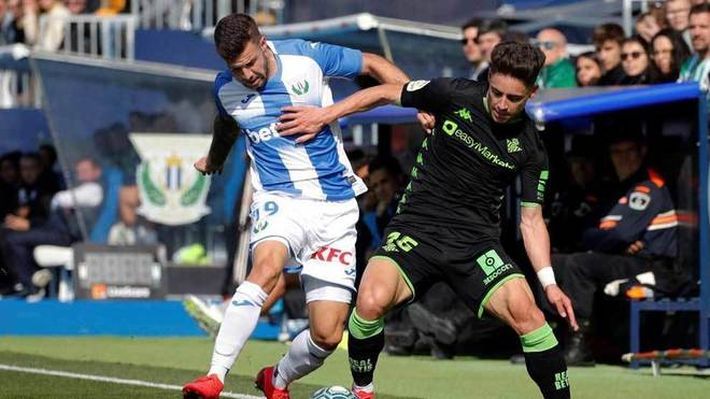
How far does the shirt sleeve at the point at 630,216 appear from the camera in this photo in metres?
12.9

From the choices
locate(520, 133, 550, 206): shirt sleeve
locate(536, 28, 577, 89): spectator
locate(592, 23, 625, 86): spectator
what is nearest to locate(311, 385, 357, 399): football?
locate(520, 133, 550, 206): shirt sleeve

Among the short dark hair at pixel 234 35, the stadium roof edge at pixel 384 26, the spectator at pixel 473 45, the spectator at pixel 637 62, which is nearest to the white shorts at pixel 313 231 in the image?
the short dark hair at pixel 234 35

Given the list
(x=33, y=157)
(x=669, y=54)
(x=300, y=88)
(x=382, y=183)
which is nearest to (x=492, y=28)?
(x=669, y=54)

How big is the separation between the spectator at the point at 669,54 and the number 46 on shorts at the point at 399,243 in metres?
5.13

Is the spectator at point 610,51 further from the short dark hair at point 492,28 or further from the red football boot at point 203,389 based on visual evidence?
the red football boot at point 203,389

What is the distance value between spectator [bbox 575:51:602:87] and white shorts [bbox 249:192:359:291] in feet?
18.3

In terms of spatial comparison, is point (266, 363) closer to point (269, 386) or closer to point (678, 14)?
point (269, 386)

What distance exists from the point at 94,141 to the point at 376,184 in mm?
5270

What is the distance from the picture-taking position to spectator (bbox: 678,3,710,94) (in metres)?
13.1

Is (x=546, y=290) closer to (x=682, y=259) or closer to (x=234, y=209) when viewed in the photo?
(x=682, y=259)

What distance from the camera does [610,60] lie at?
46.5 feet

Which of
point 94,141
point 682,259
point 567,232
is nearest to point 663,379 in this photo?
point 682,259

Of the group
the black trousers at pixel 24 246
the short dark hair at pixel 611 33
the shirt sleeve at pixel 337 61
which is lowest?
the black trousers at pixel 24 246

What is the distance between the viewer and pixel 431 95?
868cm
